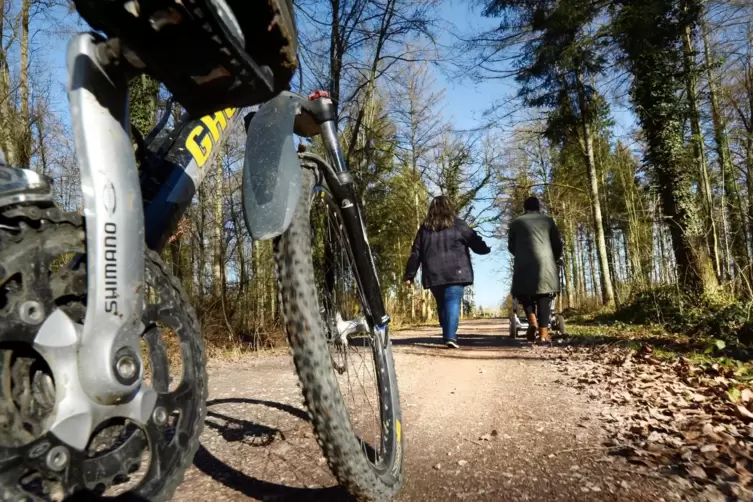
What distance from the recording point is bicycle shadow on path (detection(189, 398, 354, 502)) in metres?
1.76

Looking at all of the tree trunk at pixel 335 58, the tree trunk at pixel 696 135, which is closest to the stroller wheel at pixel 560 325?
the tree trunk at pixel 696 135

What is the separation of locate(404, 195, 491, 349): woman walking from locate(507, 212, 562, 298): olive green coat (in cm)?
81

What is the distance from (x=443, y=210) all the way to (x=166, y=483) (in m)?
6.79

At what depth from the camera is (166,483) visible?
108 cm

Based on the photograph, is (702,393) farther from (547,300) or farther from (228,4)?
(547,300)

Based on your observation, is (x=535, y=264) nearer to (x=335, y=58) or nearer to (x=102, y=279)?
(x=335, y=58)

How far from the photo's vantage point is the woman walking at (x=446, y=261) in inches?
280

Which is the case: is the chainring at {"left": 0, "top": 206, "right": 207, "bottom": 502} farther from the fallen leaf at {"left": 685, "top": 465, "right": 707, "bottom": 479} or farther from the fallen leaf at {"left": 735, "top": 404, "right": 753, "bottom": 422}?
the fallen leaf at {"left": 735, "top": 404, "right": 753, "bottom": 422}

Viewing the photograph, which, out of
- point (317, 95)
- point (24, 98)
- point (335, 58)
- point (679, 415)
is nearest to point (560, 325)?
point (679, 415)

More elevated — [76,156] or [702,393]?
[76,156]

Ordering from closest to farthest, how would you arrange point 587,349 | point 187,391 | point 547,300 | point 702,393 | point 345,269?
point 187,391 < point 345,269 < point 702,393 < point 587,349 < point 547,300

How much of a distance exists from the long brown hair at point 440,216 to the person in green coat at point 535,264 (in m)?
1.15

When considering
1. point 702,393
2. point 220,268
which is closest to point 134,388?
point 702,393

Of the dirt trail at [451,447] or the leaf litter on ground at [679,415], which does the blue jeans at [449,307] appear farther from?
the dirt trail at [451,447]
